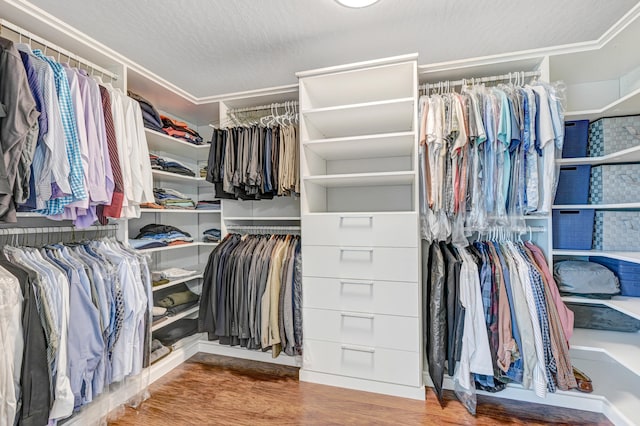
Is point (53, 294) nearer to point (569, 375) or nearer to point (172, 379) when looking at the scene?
point (172, 379)

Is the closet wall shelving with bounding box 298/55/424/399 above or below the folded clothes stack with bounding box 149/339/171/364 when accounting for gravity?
above

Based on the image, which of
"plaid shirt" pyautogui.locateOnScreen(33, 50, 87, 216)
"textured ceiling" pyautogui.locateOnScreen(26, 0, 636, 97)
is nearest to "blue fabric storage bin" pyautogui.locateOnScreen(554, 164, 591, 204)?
"textured ceiling" pyautogui.locateOnScreen(26, 0, 636, 97)

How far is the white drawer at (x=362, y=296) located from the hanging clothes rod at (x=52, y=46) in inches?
68.4

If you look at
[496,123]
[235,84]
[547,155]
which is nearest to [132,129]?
[235,84]

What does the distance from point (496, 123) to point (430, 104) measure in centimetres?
37

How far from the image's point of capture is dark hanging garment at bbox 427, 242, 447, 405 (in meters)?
1.73

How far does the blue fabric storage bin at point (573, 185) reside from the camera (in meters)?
1.82

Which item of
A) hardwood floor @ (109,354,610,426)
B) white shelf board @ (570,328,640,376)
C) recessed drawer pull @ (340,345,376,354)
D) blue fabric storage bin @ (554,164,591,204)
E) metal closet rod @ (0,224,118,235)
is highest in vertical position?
blue fabric storage bin @ (554,164,591,204)

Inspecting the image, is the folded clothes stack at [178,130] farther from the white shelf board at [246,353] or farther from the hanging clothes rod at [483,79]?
the hanging clothes rod at [483,79]

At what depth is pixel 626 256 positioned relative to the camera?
60.2 inches

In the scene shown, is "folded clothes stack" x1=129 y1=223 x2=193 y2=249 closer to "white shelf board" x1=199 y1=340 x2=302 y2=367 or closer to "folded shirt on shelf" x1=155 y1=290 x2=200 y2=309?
"folded shirt on shelf" x1=155 y1=290 x2=200 y2=309

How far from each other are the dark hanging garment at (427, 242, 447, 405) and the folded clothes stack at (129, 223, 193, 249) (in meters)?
1.89

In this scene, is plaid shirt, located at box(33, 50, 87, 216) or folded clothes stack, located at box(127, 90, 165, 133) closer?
plaid shirt, located at box(33, 50, 87, 216)

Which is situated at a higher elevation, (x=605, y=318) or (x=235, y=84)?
(x=235, y=84)
